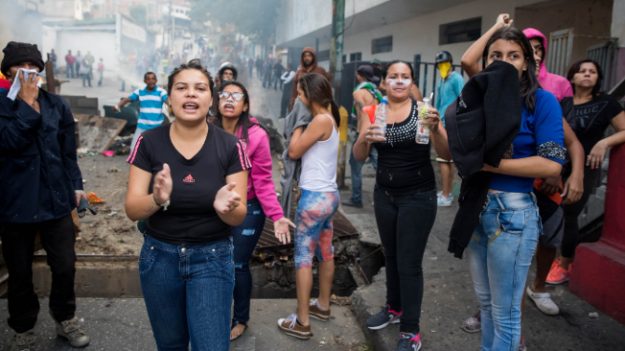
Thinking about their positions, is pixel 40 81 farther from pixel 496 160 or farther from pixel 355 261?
pixel 355 261

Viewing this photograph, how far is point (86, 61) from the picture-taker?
1254 inches

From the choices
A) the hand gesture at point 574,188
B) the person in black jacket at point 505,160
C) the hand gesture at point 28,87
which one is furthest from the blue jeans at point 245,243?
the hand gesture at point 574,188

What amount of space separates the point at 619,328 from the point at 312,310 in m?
2.30

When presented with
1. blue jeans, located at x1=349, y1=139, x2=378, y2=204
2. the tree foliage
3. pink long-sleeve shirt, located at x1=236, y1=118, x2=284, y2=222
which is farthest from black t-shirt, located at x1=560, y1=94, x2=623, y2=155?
the tree foliage

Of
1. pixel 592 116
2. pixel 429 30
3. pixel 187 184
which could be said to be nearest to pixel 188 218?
pixel 187 184

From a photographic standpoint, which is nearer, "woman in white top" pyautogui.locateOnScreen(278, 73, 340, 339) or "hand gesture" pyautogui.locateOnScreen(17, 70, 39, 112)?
"hand gesture" pyautogui.locateOnScreen(17, 70, 39, 112)

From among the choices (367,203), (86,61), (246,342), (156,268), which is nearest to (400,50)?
(367,203)

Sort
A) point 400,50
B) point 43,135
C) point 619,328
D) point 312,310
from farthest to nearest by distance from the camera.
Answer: point 400,50 → point 312,310 → point 619,328 → point 43,135

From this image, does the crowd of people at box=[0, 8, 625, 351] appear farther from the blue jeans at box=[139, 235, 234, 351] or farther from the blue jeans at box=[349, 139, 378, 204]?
the blue jeans at box=[349, 139, 378, 204]

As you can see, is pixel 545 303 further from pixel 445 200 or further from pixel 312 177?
pixel 445 200

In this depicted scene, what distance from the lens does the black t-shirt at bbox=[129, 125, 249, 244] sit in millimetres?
2189

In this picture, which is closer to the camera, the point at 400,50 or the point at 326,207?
the point at 326,207

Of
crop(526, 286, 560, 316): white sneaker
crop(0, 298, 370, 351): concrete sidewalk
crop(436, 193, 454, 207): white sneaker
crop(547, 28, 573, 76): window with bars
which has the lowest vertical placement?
crop(0, 298, 370, 351): concrete sidewalk

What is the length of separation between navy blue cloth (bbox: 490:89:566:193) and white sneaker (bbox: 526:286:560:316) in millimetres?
1769
